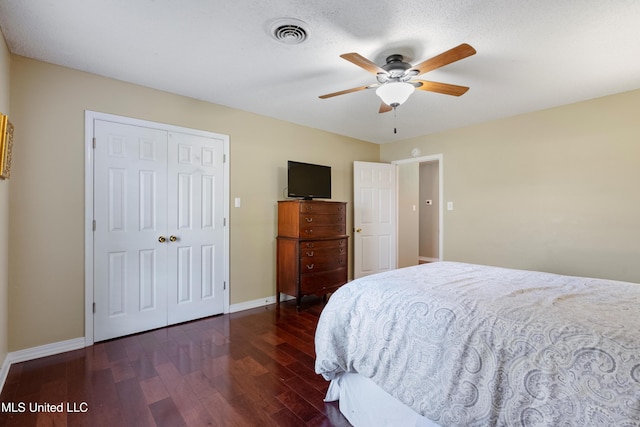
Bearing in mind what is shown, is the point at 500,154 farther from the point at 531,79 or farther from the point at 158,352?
the point at 158,352

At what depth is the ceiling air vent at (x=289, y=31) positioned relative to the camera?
1.81 meters

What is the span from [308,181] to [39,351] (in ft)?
9.69

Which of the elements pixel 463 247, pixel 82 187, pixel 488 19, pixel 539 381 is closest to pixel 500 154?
pixel 463 247

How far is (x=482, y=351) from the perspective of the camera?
109cm

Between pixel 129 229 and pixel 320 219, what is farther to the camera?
pixel 320 219

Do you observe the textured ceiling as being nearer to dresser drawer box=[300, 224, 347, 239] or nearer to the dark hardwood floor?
dresser drawer box=[300, 224, 347, 239]

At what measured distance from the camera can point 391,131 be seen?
13.9ft

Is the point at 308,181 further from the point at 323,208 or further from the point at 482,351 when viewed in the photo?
the point at 482,351

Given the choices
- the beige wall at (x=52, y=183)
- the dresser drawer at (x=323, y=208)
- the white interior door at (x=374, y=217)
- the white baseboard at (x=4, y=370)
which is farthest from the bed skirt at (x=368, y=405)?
the white interior door at (x=374, y=217)

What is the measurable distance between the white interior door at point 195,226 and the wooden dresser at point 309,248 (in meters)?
0.73

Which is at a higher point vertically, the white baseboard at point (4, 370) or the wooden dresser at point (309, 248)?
the wooden dresser at point (309, 248)

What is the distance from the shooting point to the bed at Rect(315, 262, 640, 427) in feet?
2.91

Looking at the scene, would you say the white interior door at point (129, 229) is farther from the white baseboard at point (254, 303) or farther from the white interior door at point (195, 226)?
the white baseboard at point (254, 303)

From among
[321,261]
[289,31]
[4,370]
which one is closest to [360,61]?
[289,31]
